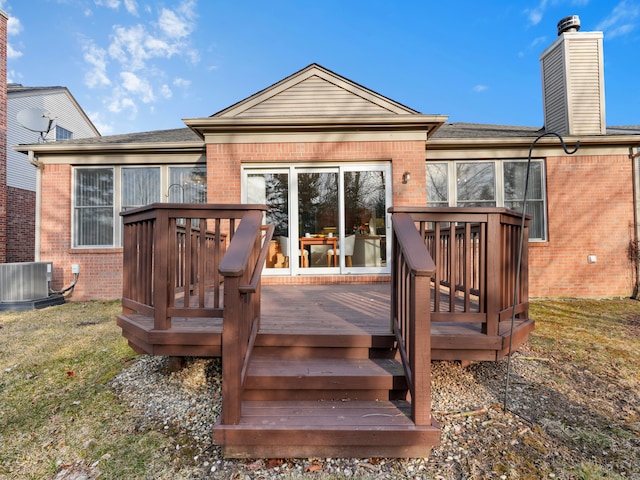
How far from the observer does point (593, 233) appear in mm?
6914

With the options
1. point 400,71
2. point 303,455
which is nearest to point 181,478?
point 303,455

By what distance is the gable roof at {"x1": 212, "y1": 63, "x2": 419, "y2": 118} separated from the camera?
6539 mm

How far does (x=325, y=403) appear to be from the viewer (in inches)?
89.1

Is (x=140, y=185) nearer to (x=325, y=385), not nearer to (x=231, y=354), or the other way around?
(x=231, y=354)

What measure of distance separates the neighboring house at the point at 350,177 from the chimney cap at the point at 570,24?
5.7 inches

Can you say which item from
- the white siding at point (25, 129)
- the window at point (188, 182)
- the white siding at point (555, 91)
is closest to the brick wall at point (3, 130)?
the white siding at point (25, 129)

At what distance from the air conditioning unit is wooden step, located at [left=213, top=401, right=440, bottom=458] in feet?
22.2

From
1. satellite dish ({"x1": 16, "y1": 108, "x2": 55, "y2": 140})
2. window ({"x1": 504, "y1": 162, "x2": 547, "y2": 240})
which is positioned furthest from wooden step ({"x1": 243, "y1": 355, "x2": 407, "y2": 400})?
satellite dish ({"x1": 16, "y1": 108, "x2": 55, "y2": 140})

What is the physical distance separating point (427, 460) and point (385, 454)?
27 centimetres

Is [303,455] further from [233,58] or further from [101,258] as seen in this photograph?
[233,58]

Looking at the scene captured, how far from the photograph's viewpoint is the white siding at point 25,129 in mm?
11938

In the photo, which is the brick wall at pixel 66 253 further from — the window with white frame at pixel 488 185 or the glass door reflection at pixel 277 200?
the window with white frame at pixel 488 185

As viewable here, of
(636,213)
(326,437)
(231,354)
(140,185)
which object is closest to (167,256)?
(231,354)

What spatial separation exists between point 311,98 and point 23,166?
41.1 feet
